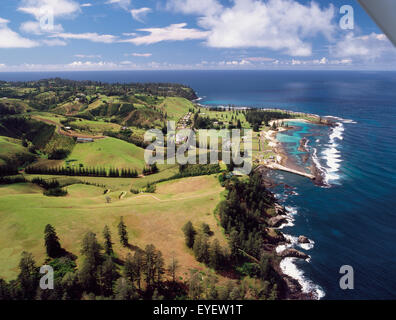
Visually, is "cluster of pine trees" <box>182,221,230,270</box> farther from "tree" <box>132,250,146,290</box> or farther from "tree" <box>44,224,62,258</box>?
"tree" <box>44,224,62,258</box>

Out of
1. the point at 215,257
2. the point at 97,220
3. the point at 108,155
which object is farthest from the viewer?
the point at 108,155

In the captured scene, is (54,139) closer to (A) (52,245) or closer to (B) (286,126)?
(A) (52,245)

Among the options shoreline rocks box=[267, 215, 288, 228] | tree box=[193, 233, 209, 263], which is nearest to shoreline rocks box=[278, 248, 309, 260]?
shoreline rocks box=[267, 215, 288, 228]

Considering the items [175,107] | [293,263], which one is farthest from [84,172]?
[175,107]

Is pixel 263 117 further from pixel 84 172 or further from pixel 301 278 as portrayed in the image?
pixel 301 278

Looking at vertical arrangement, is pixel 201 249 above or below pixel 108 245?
below

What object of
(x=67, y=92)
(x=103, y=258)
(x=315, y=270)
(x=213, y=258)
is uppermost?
(x=67, y=92)

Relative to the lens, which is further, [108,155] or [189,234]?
[108,155]

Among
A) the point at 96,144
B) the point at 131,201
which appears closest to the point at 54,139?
the point at 96,144
